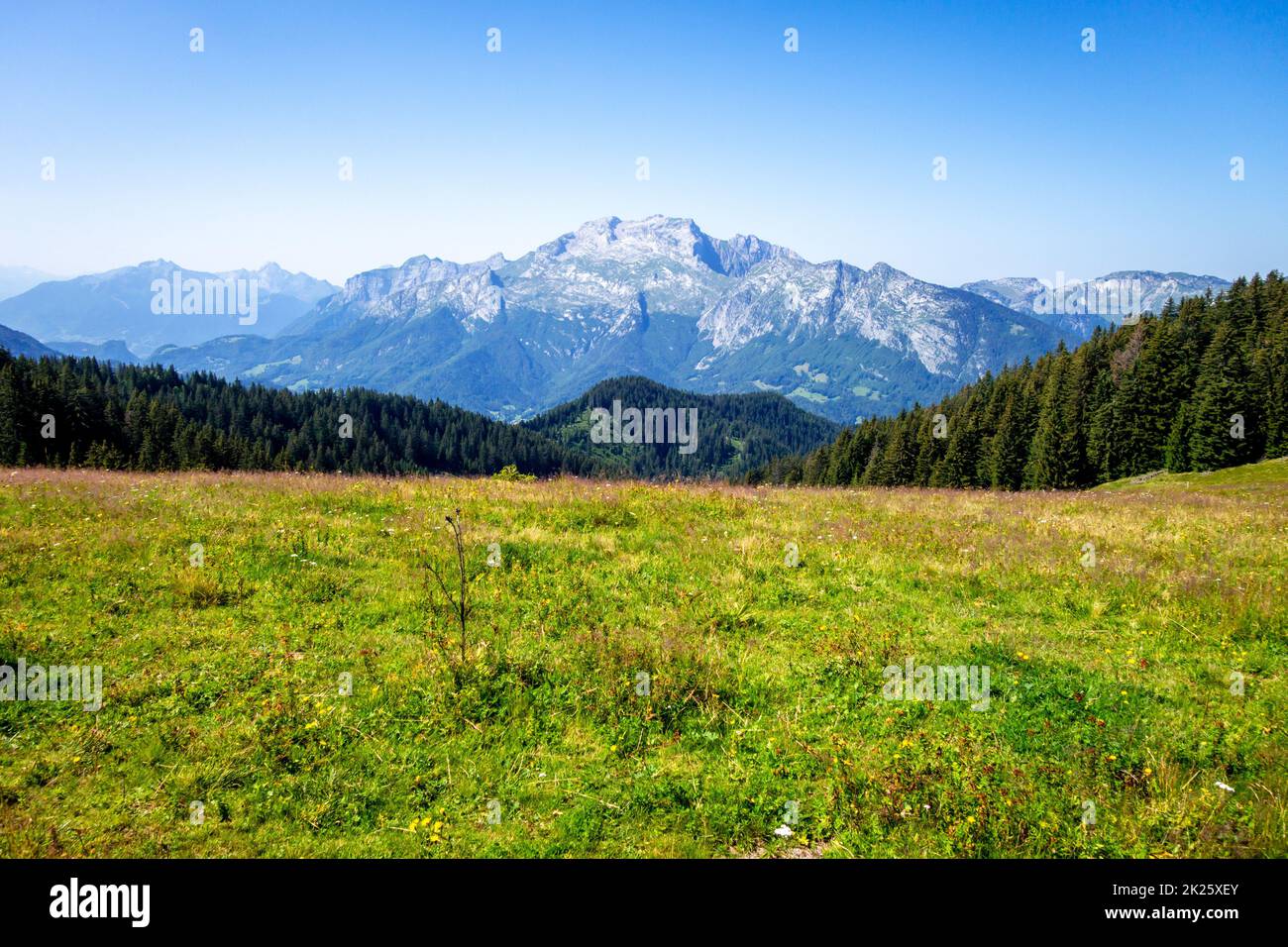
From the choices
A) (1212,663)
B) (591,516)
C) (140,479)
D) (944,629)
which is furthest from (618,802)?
(140,479)

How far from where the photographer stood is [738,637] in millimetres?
9586

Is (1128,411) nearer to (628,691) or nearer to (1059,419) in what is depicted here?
(1059,419)

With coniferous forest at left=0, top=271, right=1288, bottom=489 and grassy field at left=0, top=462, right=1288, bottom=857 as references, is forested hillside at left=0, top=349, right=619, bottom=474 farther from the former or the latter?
grassy field at left=0, top=462, right=1288, bottom=857

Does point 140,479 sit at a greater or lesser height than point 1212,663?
greater

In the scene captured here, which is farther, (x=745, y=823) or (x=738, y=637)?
(x=738, y=637)

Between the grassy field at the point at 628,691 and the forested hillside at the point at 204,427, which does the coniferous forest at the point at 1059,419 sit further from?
the grassy field at the point at 628,691

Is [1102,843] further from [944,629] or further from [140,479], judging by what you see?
[140,479]

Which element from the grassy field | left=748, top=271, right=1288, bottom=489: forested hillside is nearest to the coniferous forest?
left=748, top=271, right=1288, bottom=489: forested hillside

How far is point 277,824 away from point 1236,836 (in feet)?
28.6

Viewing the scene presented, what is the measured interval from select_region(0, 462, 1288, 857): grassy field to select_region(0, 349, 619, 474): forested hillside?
39.2 ft

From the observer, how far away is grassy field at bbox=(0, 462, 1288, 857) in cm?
562

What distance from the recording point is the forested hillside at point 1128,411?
7119 cm

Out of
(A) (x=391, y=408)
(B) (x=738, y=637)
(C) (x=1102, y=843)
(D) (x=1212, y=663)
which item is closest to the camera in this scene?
(C) (x=1102, y=843)
